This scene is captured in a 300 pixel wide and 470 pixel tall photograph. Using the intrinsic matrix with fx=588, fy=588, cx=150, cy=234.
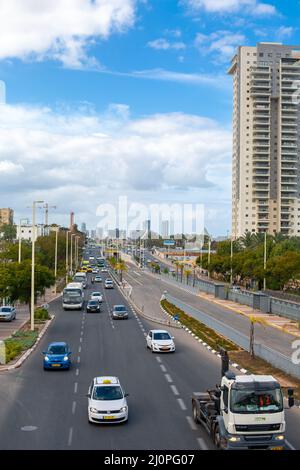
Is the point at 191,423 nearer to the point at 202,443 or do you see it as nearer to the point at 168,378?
the point at 202,443

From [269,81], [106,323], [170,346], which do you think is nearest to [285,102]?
[269,81]

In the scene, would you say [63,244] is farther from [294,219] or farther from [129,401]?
[129,401]

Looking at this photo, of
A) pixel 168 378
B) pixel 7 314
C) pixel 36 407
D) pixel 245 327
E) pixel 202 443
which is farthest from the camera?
pixel 7 314

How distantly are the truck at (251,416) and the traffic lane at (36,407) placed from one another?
4.64 meters

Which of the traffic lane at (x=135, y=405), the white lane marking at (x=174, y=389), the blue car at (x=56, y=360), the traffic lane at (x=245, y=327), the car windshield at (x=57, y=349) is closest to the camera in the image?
the traffic lane at (x=135, y=405)

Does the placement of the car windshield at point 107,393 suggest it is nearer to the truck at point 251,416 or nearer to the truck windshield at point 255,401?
the truck at point 251,416

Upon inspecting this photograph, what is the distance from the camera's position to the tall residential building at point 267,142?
534 ft

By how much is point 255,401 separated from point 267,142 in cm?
15423

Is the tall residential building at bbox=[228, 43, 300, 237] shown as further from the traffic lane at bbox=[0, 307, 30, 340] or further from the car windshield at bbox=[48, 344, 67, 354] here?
the car windshield at bbox=[48, 344, 67, 354]

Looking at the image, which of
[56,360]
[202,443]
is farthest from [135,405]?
[56,360]

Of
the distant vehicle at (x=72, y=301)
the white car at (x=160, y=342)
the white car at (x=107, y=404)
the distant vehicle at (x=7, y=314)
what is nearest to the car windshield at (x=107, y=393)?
the white car at (x=107, y=404)

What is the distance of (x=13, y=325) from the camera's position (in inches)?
1876

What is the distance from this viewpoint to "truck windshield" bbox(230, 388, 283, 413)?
51.4 ft

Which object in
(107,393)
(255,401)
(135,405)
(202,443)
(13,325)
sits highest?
(255,401)
